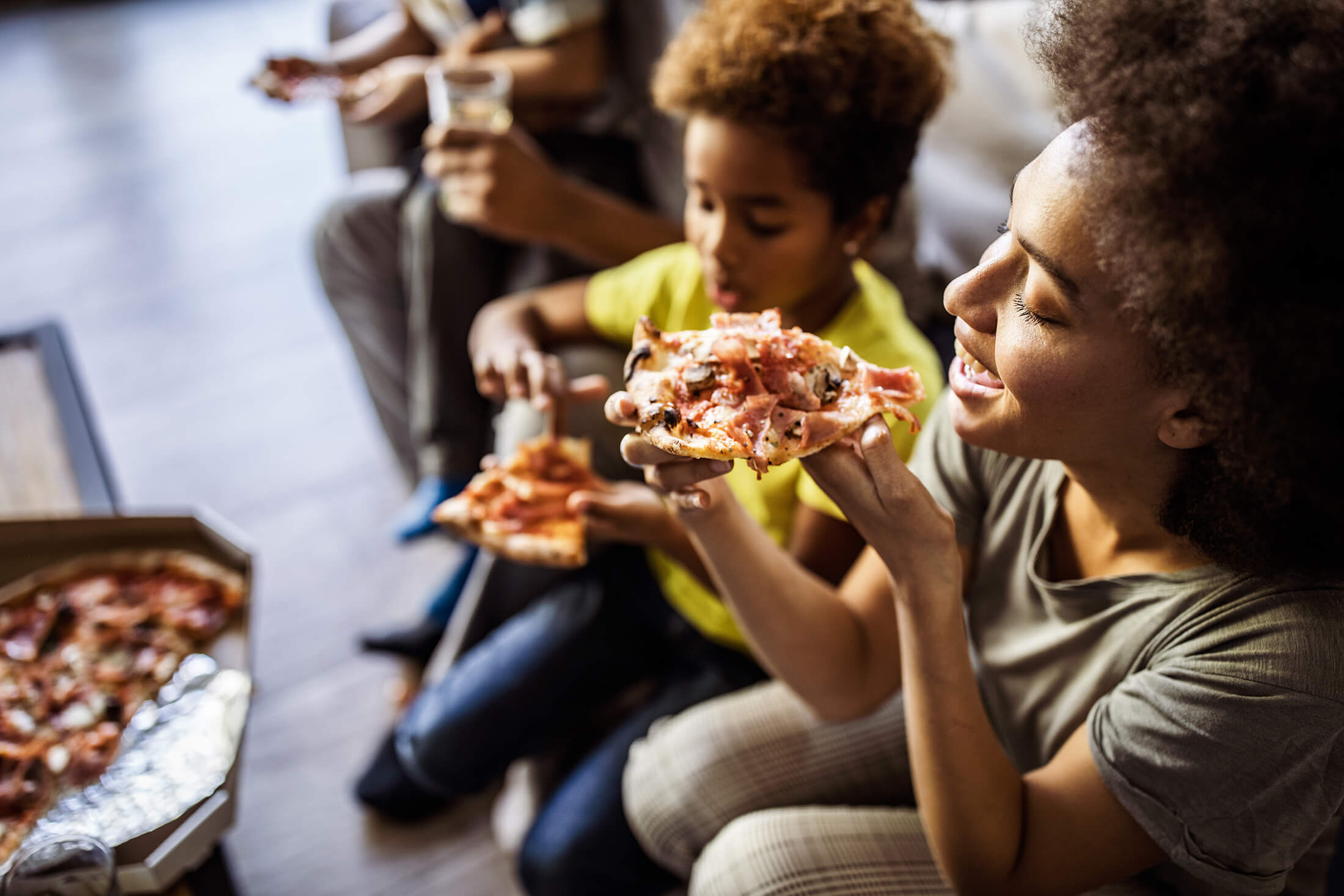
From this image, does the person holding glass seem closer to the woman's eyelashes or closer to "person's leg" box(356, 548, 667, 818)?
"person's leg" box(356, 548, 667, 818)

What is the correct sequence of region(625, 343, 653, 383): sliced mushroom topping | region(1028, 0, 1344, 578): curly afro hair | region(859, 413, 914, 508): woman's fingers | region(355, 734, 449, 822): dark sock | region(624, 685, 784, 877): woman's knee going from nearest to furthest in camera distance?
region(1028, 0, 1344, 578): curly afro hair, region(859, 413, 914, 508): woman's fingers, region(625, 343, 653, 383): sliced mushroom topping, region(624, 685, 784, 877): woman's knee, region(355, 734, 449, 822): dark sock

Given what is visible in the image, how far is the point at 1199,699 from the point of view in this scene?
87cm

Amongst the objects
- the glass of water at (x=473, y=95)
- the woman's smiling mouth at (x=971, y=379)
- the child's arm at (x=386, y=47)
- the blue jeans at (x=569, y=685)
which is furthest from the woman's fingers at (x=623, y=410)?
the child's arm at (x=386, y=47)

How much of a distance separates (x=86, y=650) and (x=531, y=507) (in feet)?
2.02

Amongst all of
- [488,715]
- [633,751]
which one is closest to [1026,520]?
[633,751]

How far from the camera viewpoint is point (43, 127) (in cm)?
413

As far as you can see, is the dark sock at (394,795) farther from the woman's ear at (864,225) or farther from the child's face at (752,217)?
the woman's ear at (864,225)

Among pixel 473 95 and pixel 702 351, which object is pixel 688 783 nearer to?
pixel 702 351

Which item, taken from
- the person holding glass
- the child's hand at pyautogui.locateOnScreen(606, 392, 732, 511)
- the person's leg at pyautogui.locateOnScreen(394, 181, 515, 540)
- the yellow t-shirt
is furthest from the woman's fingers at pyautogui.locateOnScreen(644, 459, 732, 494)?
the person's leg at pyautogui.locateOnScreen(394, 181, 515, 540)

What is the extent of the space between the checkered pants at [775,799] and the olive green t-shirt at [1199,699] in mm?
216

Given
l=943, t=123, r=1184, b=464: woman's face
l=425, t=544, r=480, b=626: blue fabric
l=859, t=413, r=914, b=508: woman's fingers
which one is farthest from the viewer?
l=425, t=544, r=480, b=626: blue fabric

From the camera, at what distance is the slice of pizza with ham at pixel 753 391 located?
92 cm

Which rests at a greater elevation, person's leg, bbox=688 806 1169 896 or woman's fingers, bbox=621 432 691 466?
woman's fingers, bbox=621 432 691 466

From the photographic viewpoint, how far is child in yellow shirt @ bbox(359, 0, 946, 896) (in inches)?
48.3
